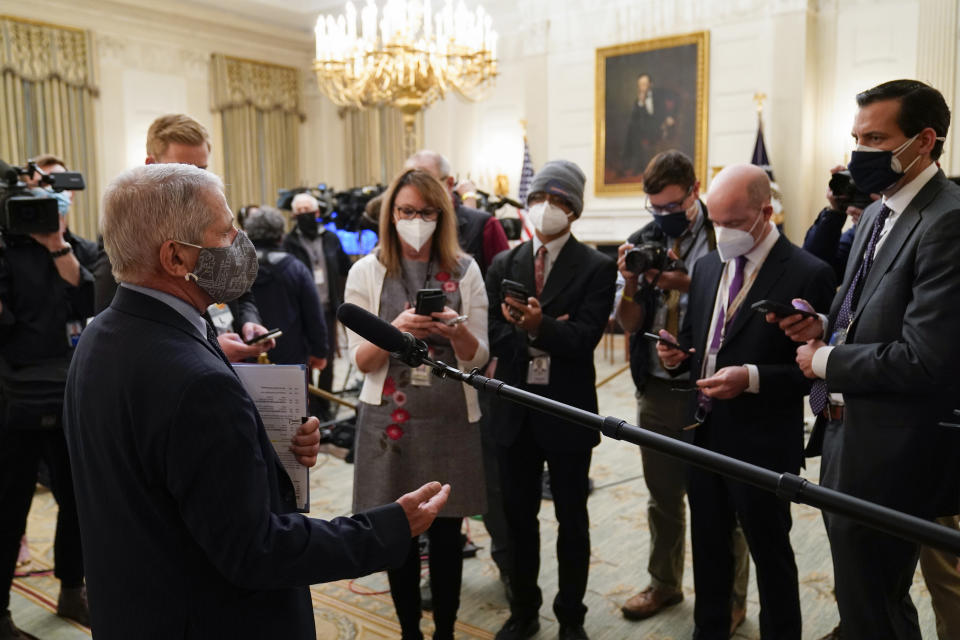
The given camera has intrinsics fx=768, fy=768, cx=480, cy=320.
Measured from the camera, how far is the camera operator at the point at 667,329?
8.91ft

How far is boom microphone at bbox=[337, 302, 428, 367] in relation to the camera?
1444 millimetres

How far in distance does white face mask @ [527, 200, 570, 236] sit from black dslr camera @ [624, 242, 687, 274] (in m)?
0.26

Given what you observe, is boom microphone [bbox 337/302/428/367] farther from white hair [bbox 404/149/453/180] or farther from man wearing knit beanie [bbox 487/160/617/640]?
white hair [bbox 404/149/453/180]

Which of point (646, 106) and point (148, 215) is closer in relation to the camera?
point (148, 215)

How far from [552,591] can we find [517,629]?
1.60ft

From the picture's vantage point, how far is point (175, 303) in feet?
4.37

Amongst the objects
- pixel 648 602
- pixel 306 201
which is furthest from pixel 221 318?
pixel 306 201

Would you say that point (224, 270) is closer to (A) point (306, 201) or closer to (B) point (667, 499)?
(B) point (667, 499)

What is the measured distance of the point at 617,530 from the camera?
3.85 m

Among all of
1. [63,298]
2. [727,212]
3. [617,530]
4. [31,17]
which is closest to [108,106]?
[31,17]

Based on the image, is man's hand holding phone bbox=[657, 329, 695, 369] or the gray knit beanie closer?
man's hand holding phone bbox=[657, 329, 695, 369]

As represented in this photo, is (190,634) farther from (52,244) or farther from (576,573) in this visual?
(52,244)

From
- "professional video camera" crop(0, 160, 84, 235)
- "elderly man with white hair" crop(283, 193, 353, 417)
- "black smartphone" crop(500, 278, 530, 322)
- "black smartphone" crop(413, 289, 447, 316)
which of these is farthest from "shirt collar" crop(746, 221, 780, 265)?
"elderly man with white hair" crop(283, 193, 353, 417)

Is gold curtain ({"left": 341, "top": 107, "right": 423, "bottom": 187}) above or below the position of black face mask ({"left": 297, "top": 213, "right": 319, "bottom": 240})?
above
